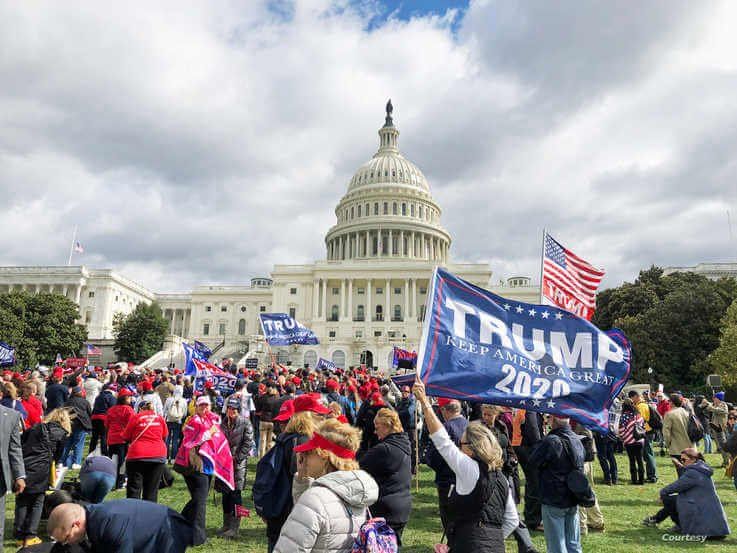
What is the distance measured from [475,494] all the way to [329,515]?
54.9 inches

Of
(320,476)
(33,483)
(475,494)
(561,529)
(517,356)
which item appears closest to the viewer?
(320,476)

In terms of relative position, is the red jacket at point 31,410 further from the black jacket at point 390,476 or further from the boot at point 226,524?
the black jacket at point 390,476

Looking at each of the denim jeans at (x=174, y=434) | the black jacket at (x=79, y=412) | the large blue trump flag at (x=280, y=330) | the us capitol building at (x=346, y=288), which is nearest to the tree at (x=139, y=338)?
the us capitol building at (x=346, y=288)

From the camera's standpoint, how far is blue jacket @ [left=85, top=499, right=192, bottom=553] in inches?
127

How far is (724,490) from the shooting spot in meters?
11.8

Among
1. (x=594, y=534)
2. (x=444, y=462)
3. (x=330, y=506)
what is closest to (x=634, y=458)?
(x=594, y=534)

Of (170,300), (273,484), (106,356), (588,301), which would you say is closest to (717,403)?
(588,301)

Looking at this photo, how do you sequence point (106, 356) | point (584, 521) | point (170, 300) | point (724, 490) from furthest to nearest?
point (170, 300) → point (106, 356) → point (724, 490) → point (584, 521)

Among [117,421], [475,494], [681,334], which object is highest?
[681,334]

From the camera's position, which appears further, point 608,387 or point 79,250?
point 79,250

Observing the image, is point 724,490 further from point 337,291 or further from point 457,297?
point 337,291

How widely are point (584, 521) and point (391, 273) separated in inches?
2748

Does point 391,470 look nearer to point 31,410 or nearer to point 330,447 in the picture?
point 330,447

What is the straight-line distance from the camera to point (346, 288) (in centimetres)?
7812
